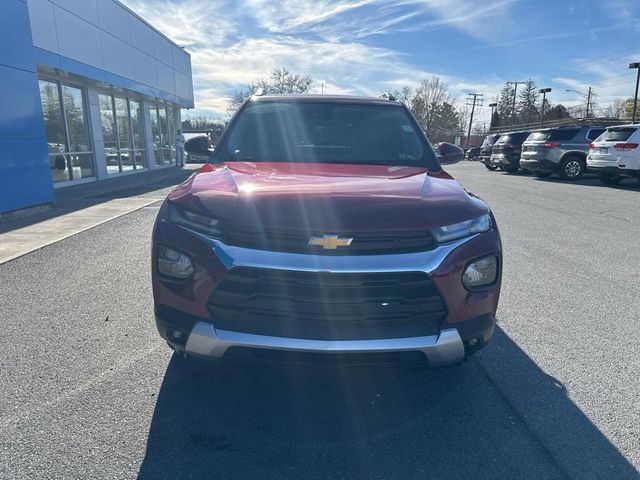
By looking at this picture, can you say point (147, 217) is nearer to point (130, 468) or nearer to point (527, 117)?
point (130, 468)

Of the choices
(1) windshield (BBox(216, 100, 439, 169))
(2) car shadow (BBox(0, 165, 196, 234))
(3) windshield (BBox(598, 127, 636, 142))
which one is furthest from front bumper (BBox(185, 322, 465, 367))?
(3) windshield (BBox(598, 127, 636, 142))

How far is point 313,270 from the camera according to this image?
2084 mm

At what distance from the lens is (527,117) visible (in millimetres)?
86688

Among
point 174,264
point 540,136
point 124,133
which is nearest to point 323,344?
point 174,264

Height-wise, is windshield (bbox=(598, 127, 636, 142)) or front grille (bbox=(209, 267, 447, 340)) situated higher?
windshield (bbox=(598, 127, 636, 142))

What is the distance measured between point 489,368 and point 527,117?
314 feet

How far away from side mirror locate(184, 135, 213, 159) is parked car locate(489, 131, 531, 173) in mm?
18711

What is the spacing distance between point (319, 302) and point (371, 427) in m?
0.84

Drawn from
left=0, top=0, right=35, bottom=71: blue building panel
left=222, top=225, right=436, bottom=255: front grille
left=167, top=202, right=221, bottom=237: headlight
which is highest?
left=0, top=0, right=35, bottom=71: blue building panel

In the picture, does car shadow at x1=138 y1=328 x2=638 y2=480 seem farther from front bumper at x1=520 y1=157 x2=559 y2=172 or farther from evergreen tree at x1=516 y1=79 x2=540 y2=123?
evergreen tree at x1=516 y1=79 x2=540 y2=123

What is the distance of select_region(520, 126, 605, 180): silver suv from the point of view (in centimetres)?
1611

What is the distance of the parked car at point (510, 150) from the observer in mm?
19812

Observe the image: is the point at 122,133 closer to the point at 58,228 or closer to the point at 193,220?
the point at 58,228

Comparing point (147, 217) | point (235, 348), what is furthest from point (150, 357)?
point (147, 217)
